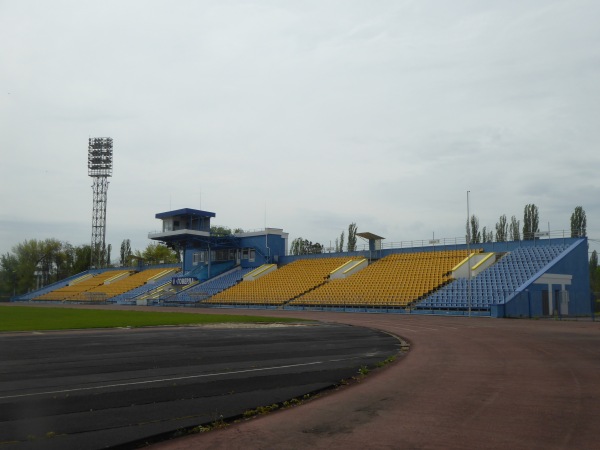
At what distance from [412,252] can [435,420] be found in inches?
2095

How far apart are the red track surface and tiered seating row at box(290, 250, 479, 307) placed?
1312 inches

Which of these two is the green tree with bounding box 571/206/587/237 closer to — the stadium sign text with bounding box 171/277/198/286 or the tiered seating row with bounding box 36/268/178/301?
the stadium sign text with bounding box 171/277/198/286

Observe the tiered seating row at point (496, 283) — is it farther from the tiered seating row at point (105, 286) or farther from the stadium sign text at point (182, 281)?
the tiered seating row at point (105, 286)

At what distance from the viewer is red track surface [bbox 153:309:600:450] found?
7172mm

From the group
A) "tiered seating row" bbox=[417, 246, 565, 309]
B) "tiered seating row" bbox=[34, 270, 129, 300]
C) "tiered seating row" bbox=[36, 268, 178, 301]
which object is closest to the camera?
"tiered seating row" bbox=[417, 246, 565, 309]

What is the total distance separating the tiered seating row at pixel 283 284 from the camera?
194 feet

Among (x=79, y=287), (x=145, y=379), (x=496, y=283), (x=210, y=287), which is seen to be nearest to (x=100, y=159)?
(x=79, y=287)

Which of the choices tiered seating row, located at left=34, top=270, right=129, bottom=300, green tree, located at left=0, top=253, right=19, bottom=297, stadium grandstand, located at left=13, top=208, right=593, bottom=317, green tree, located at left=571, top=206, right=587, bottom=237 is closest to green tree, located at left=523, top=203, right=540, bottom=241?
green tree, located at left=571, top=206, right=587, bottom=237

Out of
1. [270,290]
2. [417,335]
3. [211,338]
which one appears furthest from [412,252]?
[211,338]

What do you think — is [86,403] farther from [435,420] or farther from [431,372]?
[431,372]

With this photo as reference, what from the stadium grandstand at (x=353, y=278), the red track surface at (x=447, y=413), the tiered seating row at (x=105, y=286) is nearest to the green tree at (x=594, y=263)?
the stadium grandstand at (x=353, y=278)

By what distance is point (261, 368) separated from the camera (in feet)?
45.9

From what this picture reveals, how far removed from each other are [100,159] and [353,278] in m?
60.0

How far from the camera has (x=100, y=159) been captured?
9788 cm
